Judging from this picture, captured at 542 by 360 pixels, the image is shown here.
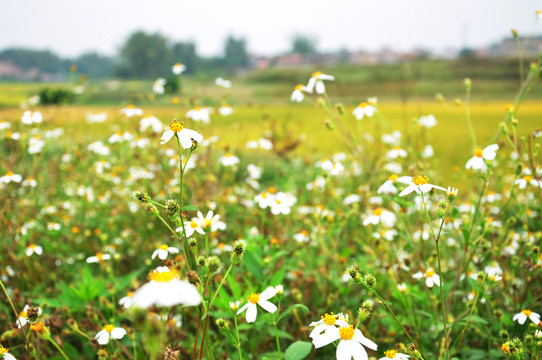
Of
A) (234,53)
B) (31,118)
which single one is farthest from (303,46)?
(31,118)

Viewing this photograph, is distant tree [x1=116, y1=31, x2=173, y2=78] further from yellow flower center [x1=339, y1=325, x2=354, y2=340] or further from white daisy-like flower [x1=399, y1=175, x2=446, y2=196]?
yellow flower center [x1=339, y1=325, x2=354, y2=340]

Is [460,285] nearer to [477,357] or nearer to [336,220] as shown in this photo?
[477,357]

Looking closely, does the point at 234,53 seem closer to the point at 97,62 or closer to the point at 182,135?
the point at 97,62

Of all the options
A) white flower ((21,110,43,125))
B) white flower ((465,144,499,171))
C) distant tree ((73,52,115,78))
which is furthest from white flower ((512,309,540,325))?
distant tree ((73,52,115,78))

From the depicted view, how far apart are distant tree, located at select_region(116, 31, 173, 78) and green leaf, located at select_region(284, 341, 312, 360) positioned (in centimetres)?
2885

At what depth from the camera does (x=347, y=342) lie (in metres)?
0.79

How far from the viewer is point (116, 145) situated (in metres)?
2.92

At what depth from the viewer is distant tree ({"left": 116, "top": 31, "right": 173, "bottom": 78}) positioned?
93.0 ft

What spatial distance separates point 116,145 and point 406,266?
2390 mm

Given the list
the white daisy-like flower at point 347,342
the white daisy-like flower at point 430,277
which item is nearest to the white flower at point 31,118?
the white daisy-like flower at point 347,342

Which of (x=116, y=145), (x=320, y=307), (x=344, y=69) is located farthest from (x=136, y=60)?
(x=320, y=307)

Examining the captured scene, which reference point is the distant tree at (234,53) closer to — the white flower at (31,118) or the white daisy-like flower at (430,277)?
the white flower at (31,118)

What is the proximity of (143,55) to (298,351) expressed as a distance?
31.8m

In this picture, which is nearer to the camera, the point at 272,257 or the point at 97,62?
the point at 272,257
